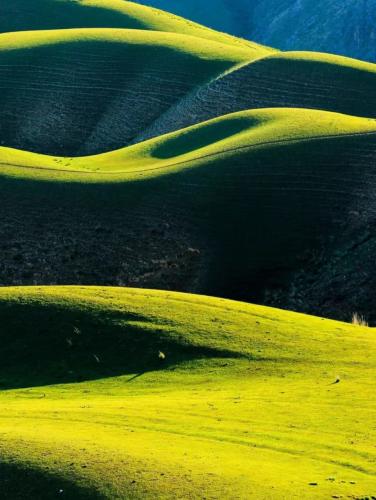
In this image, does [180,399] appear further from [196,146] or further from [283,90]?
[283,90]

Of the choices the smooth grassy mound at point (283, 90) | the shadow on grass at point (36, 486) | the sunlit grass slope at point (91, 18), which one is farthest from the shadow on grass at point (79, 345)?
the sunlit grass slope at point (91, 18)

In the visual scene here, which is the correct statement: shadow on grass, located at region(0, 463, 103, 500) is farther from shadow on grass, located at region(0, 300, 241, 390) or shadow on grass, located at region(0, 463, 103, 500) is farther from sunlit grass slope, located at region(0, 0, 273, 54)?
sunlit grass slope, located at region(0, 0, 273, 54)

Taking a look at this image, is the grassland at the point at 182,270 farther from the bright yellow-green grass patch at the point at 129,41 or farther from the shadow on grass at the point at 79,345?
the bright yellow-green grass patch at the point at 129,41

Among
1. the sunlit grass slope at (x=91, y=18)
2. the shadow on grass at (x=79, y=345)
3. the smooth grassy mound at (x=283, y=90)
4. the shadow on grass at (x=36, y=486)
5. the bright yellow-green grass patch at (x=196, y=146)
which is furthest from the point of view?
the sunlit grass slope at (x=91, y=18)

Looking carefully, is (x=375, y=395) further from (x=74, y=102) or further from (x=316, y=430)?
(x=74, y=102)

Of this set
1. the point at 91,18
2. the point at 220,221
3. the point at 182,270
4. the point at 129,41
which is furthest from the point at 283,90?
the point at 91,18

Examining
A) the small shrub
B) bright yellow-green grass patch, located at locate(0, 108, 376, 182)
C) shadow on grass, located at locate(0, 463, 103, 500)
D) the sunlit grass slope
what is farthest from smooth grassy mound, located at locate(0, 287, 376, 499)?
the sunlit grass slope
